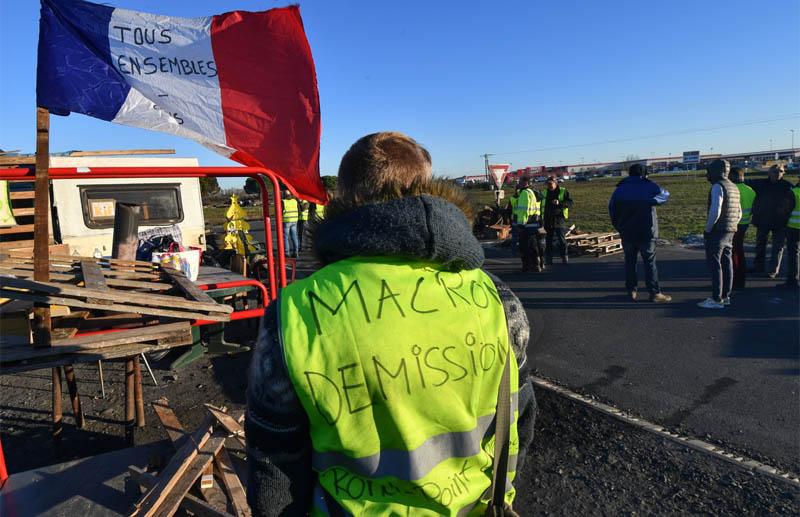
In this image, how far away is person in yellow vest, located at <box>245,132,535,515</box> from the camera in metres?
1.14

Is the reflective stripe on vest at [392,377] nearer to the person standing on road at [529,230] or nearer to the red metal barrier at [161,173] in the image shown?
the red metal barrier at [161,173]

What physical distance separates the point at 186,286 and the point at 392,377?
2188mm

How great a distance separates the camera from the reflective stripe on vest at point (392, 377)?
1135mm

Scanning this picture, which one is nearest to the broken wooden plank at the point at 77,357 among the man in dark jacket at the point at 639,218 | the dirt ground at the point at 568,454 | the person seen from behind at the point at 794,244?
the dirt ground at the point at 568,454

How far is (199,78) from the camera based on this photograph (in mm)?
3168

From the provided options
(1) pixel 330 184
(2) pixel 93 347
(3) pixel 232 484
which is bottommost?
(3) pixel 232 484

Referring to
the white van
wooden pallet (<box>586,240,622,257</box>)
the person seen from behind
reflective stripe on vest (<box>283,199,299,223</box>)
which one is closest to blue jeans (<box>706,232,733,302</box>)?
the person seen from behind

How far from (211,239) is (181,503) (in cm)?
977

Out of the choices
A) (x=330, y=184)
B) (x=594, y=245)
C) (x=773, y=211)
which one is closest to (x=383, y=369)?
(x=773, y=211)

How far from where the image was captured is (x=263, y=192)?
367 centimetres

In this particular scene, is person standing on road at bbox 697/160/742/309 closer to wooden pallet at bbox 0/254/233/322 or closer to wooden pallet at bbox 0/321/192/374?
wooden pallet at bbox 0/254/233/322

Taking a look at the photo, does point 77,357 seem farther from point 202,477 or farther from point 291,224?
point 291,224

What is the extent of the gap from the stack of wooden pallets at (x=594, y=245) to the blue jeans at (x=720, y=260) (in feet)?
15.0

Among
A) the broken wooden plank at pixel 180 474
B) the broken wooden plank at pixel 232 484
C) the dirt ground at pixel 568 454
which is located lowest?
the dirt ground at pixel 568 454
